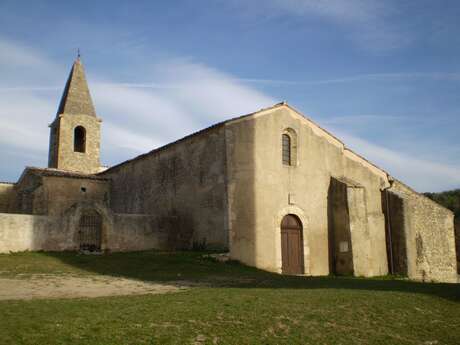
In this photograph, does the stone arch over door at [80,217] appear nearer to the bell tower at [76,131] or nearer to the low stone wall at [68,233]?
the low stone wall at [68,233]

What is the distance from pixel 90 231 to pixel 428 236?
1717 cm

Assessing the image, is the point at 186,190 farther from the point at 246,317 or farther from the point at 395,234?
Result: the point at 246,317

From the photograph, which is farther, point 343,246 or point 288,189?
point 343,246

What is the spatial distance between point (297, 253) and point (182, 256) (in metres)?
5.33

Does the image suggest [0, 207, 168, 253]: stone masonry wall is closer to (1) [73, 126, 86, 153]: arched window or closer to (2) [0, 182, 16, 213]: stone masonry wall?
(2) [0, 182, 16, 213]: stone masonry wall

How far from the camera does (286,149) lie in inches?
834

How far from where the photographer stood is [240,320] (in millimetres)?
8539

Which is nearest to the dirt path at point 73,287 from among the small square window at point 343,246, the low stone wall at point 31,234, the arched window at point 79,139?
the low stone wall at point 31,234

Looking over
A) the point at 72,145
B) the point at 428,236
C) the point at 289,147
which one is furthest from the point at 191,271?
the point at 72,145

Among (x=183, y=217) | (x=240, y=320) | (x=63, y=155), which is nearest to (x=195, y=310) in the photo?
(x=240, y=320)

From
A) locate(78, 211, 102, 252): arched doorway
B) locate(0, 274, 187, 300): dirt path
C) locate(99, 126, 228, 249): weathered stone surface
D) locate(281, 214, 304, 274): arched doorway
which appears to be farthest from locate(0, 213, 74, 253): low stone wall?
locate(281, 214, 304, 274): arched doorway

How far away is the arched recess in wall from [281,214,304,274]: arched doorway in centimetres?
245

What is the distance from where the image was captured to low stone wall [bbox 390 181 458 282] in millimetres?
22984

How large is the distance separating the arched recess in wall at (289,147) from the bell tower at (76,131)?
17179 millimetres
